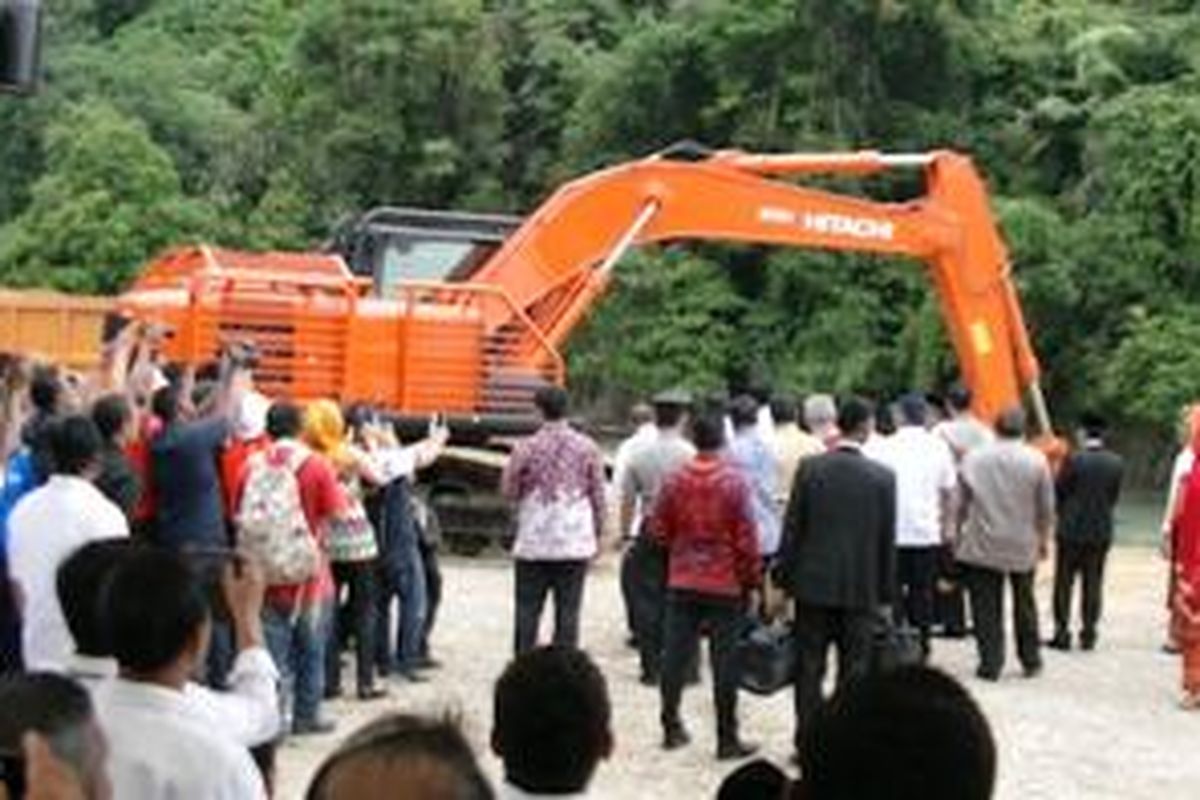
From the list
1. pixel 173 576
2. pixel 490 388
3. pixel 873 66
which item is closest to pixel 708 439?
pixel 173 576

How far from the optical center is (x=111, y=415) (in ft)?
28.7

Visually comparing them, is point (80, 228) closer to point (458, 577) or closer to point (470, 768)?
point (458, 577)

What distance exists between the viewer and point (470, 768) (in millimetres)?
3064

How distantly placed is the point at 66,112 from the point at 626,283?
18020mm

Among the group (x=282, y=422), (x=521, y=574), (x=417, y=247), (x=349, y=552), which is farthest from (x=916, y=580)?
(x=417, y=247)

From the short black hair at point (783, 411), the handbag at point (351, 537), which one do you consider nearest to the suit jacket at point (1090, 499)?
the short black hair at point (783, 411)

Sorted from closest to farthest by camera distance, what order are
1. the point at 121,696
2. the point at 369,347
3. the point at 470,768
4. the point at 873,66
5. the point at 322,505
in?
the point at 470,768 < the point at 121,696 < the point at 322,505 < the point at 369,347 < the point at 873,66

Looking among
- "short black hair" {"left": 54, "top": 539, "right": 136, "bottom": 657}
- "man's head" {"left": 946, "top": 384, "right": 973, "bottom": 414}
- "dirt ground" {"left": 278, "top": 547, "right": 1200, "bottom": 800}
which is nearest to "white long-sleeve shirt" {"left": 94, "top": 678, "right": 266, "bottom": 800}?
"short black hair" {"left": 54, "top": 539, "right": 136, "bottom": 657}

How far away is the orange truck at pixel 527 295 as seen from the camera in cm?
1852

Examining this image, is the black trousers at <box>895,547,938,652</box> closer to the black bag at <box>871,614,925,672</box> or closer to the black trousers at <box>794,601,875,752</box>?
the black bag at <box>871,614,925,672</box>

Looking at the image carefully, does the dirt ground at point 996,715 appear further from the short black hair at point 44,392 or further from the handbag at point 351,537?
the short black hair at point 44,392

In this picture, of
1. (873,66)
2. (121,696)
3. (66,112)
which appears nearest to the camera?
(121,696)

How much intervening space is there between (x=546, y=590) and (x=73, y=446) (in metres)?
5.46

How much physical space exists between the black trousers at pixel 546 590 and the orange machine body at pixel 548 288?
617 centimetres
